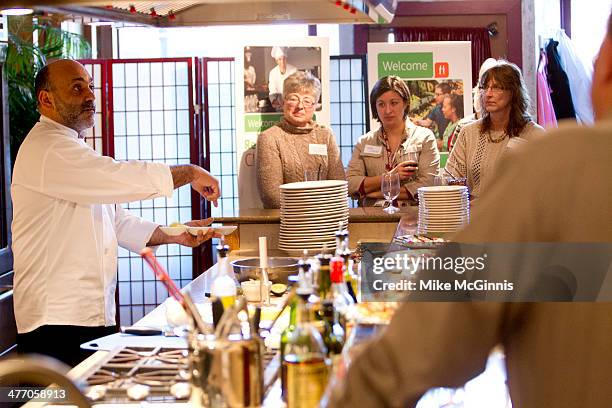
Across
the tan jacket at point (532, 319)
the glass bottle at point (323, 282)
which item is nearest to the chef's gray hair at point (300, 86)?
the glass bottle at point (323, 282)

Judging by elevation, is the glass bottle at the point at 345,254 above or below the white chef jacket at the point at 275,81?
below

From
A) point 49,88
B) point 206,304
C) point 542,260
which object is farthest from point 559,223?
point 49,88

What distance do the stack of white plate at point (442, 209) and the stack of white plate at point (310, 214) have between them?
1.47 ft

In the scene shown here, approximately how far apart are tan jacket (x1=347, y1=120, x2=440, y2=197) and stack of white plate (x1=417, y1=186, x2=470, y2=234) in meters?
1.31

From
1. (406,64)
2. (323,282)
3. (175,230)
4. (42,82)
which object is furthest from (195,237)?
(406,64)

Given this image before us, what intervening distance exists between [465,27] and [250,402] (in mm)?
8448

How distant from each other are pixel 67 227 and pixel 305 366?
8.15 ft

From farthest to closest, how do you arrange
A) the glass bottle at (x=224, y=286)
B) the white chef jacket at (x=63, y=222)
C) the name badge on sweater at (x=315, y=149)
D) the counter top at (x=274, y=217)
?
1. the name badge on sweater at (x=315, y=149)
2. the counter top at (x=274, y=217)
3. the white chef jacket at (x=63, y=222)
4. the glass bottle at (x=224, y=286)

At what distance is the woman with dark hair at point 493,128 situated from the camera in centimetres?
543

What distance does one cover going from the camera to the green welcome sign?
8.05 m

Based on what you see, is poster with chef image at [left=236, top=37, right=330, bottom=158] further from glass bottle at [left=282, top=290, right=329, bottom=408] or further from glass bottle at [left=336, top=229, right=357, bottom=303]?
glass bottle at [left=282, top=290, right=329, bottom=408]

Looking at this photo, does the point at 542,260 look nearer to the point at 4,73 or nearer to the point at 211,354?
the point at 211,354

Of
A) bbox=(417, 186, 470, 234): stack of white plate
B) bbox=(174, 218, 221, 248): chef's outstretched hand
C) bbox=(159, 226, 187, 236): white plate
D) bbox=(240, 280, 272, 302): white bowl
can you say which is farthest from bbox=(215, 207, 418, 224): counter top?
bbox=(240, 280, 272, 302): white bowl

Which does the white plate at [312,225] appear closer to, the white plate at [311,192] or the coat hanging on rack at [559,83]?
the white plate at [311,192]
